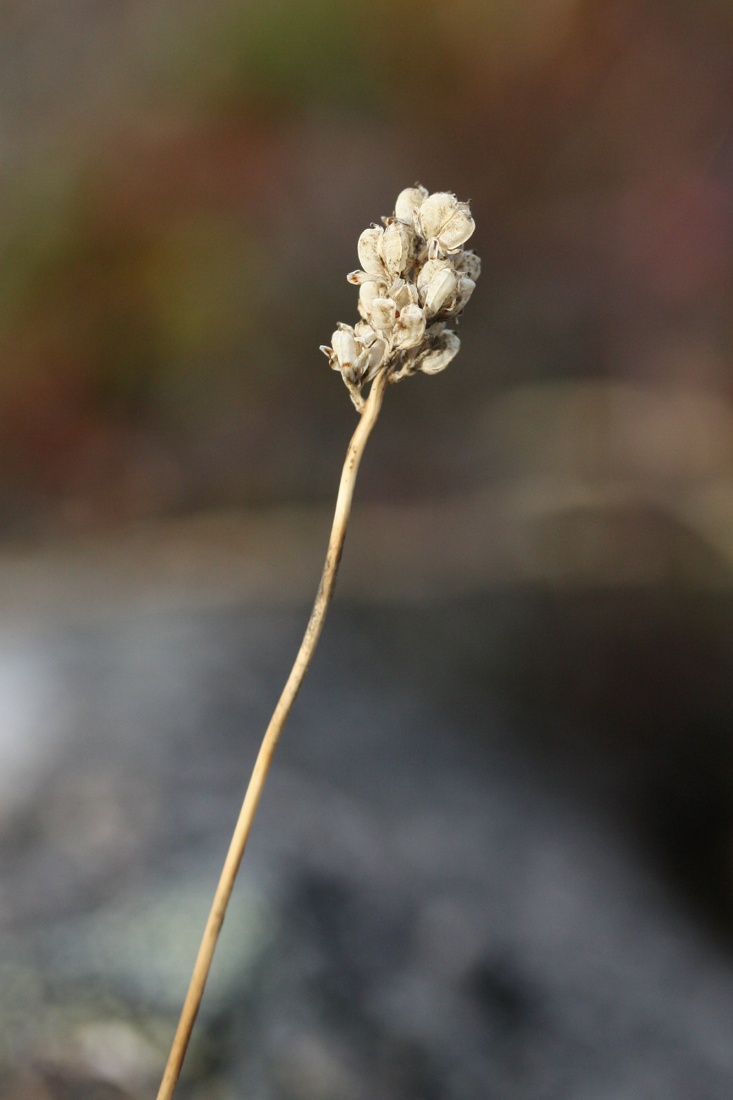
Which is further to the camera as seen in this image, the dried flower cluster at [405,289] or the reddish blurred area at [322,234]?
the reddish blurred area at [322,234]

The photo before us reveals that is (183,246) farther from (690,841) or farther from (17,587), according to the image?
(690,841)

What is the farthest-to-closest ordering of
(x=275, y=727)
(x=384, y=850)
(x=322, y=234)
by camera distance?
(x=322, y=234) < (x=384, y=850) < (x=275, y=727)

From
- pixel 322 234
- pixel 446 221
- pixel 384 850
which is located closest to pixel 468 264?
pixel 446 221

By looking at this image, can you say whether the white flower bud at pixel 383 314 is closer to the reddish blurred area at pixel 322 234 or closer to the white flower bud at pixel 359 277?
the white flower bud at pixel 359 277

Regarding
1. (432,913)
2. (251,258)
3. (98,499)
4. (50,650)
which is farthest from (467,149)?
(432,913)

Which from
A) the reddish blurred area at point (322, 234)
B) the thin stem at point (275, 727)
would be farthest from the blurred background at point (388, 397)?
the thin stem at point (275, 727)

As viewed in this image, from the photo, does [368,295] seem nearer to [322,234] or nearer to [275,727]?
[275,727]

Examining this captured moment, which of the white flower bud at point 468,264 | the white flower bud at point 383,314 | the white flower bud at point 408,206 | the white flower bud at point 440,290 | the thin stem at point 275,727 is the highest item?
the white flower bud at point 408,206
